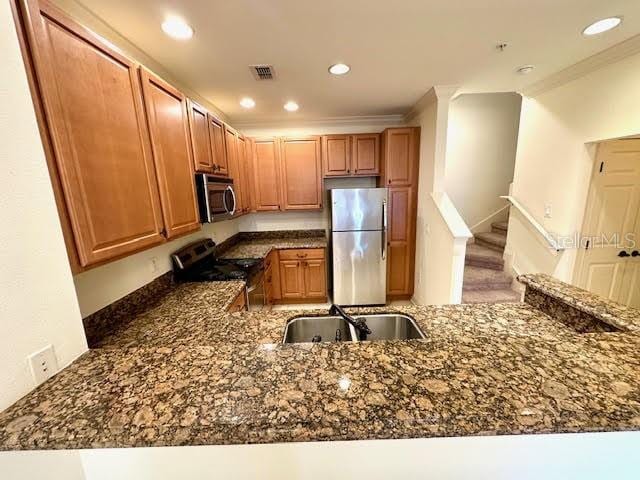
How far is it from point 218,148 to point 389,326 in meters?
2.06

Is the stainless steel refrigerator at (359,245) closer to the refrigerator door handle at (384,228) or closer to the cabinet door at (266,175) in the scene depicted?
the refrigerator door handle at (384,228)

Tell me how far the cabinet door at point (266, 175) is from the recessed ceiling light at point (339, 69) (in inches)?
58.9

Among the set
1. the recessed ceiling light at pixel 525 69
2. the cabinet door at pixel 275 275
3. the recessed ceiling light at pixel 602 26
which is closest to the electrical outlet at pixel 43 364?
the cabinet door at pixel 275 275

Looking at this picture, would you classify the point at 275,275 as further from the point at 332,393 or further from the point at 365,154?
the point at 332,393

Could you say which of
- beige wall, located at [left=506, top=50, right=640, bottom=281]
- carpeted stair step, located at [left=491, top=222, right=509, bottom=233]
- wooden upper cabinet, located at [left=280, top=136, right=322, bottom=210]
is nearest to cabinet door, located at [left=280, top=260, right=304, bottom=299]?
wooden upper cabinet, located at [left=280, top=136, right=322, bottom=210]

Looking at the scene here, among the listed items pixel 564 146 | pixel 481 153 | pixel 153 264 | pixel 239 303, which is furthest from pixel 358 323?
pixel 481 153

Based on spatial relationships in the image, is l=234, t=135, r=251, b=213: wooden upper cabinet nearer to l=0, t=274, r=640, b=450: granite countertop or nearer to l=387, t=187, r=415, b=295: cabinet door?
l=387, t=187, r=415, b=295: cabinet door

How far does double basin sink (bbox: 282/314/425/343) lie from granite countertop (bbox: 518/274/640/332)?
0.66 m

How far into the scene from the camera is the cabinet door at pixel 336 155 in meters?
3.44

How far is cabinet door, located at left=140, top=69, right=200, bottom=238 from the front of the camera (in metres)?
1.31


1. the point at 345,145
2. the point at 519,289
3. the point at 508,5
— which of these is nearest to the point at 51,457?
the point at 508,5

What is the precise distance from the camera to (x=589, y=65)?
7.09ft

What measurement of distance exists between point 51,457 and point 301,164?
333 centimetres

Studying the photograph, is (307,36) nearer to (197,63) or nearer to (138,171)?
(197,63)
